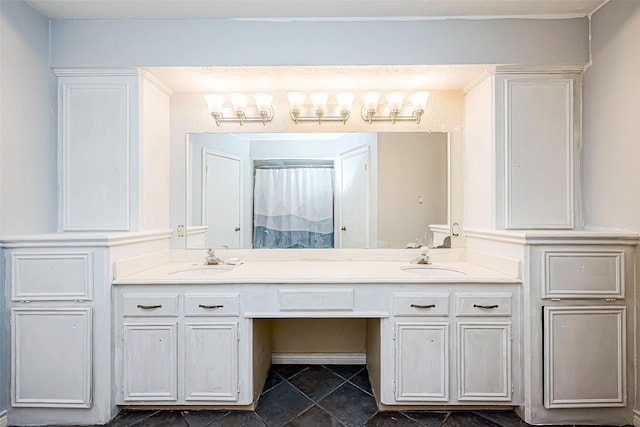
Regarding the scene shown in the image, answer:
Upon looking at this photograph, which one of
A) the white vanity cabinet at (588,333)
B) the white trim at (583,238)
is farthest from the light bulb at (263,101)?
the white vanity cabinet at (588,333)

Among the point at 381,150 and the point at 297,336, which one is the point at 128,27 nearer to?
the point at 381,150

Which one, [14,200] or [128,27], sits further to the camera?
[128,27]

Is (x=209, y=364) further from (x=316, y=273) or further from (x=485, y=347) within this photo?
(x=485, y=347)

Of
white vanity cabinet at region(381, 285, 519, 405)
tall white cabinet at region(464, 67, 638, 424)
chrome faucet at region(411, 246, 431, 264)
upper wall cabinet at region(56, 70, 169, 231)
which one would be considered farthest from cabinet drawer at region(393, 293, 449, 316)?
upper wall cabinet at region(56, 70, 169, 231)

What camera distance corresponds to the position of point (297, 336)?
258 centimetres

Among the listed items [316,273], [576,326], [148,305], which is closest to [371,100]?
Result: [316,273]

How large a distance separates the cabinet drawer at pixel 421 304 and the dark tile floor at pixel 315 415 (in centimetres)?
58

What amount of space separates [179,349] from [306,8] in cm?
210

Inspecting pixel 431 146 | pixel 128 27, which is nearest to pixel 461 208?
pixel 431 146

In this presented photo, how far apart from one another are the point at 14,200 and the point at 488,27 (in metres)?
2.96

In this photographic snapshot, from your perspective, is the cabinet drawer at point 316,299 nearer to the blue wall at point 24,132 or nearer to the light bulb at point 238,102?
the light bulb at point 238,102

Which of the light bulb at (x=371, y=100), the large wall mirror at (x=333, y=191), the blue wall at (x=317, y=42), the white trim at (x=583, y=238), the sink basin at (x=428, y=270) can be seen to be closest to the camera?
the white trim at (x=583, y=238)

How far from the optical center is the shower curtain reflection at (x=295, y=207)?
2533 mm

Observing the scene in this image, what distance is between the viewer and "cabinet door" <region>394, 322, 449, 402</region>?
1871mm
